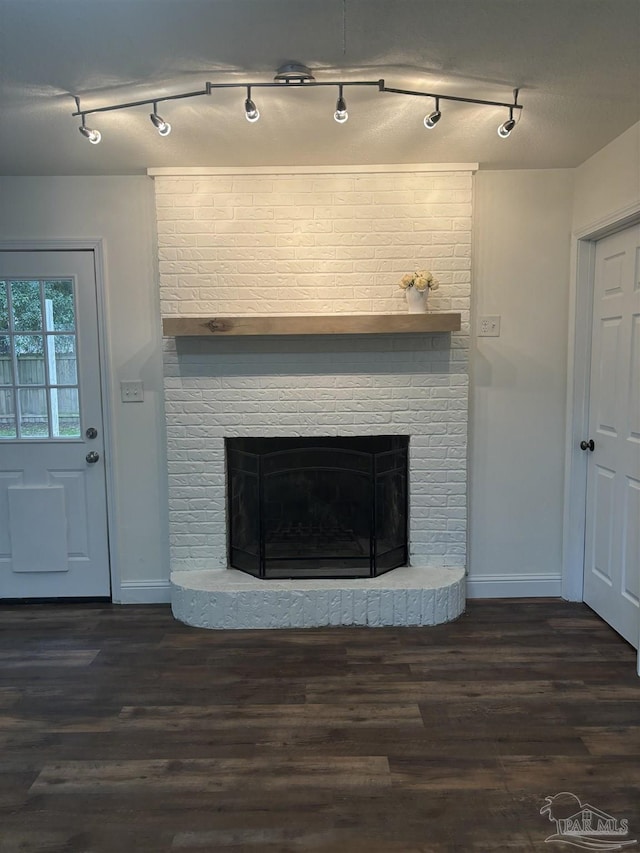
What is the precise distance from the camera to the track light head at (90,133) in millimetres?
2215

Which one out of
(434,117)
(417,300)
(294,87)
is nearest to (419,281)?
(417,300)

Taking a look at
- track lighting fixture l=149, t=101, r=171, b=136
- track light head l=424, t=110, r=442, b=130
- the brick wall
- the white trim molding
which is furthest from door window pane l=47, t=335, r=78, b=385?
track light head l=424, t=110, r=442, b=130

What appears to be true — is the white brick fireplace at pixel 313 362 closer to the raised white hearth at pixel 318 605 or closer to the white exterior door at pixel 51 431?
the raised white hearth at pixel 318 605

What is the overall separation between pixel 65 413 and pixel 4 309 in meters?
0.67

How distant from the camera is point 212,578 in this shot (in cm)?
294

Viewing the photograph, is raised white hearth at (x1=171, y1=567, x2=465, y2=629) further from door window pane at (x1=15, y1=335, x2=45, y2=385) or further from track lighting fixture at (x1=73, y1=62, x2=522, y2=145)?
track lighting fixture at (x1=73, y1=62, x2=522, y2=145)

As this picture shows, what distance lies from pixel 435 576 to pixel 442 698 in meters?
0.81

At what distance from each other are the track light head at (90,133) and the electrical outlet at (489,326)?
2071mm

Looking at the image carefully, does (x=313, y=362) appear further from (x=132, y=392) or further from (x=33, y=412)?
(x=33, y=412)

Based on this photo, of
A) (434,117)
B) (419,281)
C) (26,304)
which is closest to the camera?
(434,117)

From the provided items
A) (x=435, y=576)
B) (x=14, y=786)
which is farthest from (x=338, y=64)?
(x=14, y=786)

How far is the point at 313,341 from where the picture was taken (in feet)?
9.59

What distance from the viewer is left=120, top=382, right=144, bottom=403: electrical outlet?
304 centimetres

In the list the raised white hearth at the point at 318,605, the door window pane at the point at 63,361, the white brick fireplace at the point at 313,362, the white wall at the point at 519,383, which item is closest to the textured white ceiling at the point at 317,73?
the white brick fireplace at the point at 313,362
